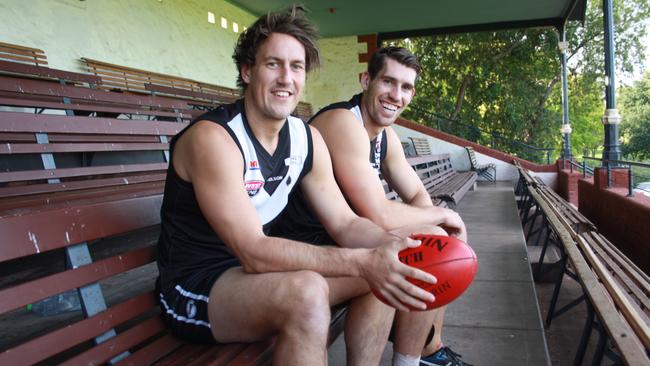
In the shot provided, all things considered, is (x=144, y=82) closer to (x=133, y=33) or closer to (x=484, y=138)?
(x=133, y=33)

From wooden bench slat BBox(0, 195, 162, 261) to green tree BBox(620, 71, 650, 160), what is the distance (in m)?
29.5

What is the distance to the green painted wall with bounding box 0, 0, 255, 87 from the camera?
20.9 ft

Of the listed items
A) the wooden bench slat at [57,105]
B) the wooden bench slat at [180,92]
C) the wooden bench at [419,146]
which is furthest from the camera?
the wooden bench at [419,146]

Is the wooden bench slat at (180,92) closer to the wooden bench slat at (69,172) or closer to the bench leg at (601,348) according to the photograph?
the wooden bench slat at (69,172)

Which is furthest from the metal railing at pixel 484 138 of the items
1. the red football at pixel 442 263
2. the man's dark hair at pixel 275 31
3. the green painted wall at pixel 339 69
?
the red football at pixel 442 263

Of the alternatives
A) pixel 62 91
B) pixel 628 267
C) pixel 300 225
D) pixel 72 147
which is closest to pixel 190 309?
pixel 300 225

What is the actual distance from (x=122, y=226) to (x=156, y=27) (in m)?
7.92

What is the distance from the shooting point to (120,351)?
4.89 ft

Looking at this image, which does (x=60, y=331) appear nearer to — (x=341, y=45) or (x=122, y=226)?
(x=122, y=226)

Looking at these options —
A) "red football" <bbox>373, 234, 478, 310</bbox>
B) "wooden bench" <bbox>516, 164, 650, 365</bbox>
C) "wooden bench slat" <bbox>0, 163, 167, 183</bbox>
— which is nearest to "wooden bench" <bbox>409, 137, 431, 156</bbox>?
"wooden bench" <bbox>516, 164, 650, 365</bbox>

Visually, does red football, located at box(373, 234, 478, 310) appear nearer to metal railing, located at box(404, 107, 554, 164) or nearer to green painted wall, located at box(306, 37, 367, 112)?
green painted wall, located at box(306, 37, 367, 112)

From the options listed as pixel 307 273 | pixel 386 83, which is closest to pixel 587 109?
pixel 386 83

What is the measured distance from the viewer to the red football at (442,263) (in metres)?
1.49

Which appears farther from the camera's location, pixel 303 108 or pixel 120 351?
pixel 303 108
